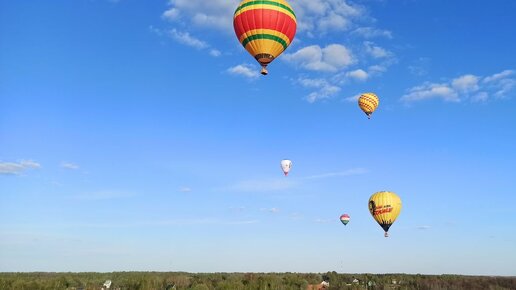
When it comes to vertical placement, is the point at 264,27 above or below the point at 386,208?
above

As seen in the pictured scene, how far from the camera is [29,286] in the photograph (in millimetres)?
31562

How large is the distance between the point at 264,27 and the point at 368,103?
86.3 feet

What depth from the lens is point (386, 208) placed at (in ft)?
160

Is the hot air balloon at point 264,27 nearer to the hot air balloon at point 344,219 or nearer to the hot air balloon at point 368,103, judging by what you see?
the hot air balloon at point 368,103

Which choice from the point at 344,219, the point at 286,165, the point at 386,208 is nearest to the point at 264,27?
the point at 286,165

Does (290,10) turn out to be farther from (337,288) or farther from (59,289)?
(337,288)

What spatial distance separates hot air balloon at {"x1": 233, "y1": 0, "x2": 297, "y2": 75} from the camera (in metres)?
31.4

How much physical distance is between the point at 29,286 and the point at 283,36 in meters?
23.3

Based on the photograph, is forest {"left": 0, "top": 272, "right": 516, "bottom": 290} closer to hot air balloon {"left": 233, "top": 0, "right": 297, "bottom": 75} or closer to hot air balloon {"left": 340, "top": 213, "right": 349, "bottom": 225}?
hot air balloon {"left": 340, "top": 213, "right": 349, "bottom": 225}

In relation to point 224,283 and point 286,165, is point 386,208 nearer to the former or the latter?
point 286,165

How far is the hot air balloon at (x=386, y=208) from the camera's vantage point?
48.8m

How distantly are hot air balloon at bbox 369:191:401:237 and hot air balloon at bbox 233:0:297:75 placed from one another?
75.5 feet

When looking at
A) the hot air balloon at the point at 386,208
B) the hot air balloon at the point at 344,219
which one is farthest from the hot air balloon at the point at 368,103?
the hot air balloon at the point at 344,219

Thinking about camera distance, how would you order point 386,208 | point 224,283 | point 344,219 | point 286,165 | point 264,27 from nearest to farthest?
point 264,27 < point 224,283 < point 386,208 < point 286,165 < point 344,219
